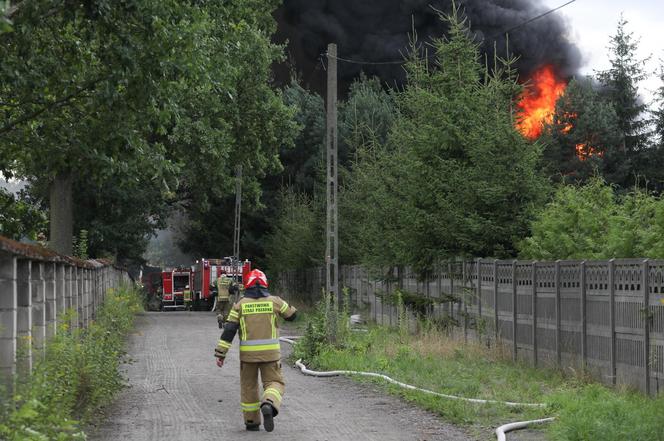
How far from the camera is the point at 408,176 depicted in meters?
22.8

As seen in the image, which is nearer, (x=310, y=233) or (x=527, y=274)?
(x=527, y=274)

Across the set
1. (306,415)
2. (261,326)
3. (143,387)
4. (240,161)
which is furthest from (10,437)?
(240,161)

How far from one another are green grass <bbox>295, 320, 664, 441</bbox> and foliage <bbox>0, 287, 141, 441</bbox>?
154 inches

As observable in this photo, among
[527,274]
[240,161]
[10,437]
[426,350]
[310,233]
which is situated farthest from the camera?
[310,233]

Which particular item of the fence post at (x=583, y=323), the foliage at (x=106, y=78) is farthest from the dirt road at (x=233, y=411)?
the foliage at (x=106, y=78)

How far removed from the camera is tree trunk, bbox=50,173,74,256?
33250 mm

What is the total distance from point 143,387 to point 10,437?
749 centimetres

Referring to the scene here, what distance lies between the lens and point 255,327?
10969 millimetres

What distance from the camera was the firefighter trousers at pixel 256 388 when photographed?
35.1 ft

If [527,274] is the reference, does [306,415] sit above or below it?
below

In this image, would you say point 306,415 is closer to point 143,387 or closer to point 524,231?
point 143,387

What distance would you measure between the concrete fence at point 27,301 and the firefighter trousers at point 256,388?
227 centimetres

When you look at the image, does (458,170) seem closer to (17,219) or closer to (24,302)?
(17,219)

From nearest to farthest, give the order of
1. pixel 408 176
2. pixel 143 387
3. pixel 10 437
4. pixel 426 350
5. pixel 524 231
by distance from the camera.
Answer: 1. pixel 10 437
2. pixel 143 387
3. pixel 426 350
4. pixel 524 231
5. pixel 408 176
